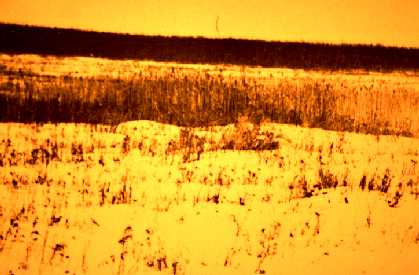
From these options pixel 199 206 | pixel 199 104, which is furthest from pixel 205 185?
pixel 199 104

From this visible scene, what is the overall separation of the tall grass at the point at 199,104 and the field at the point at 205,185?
2.1 inches

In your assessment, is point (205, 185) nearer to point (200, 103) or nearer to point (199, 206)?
point (199, 206)

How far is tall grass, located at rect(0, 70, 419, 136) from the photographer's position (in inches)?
536

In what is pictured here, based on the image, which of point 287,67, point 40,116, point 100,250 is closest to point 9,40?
point 287,67

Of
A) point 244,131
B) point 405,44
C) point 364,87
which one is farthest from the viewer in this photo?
point 405,44

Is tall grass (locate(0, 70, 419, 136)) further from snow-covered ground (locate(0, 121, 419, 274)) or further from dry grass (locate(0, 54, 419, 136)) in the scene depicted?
snow-covered ground (locate(0, 121, 419, 274))

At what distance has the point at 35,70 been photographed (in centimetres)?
1942

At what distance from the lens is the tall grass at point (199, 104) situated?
13609mm

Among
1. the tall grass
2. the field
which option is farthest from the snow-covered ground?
the tall grass

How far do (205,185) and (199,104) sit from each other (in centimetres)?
622

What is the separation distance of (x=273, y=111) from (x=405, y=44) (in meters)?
17.0

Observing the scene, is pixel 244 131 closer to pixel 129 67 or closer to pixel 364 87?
pixel 364 87

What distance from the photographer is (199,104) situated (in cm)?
1409

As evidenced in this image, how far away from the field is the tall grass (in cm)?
5
